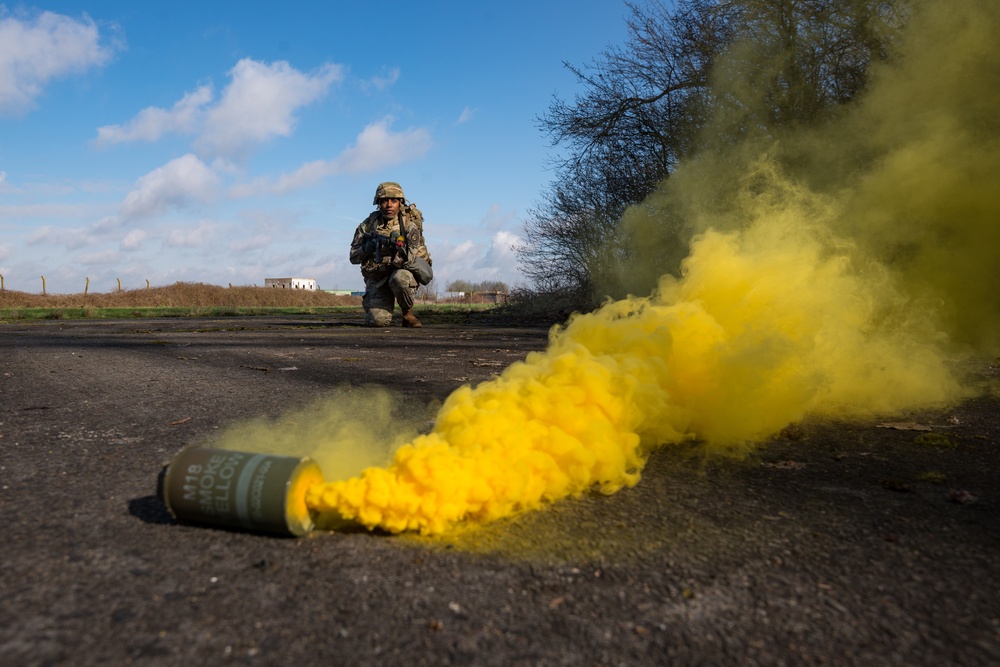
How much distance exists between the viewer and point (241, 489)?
6.84 feet

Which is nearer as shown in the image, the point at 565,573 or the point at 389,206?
the point at 565,573

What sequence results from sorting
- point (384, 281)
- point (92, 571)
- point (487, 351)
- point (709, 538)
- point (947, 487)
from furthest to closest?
point (384, 281)
point (487, 351)
point (947, 487)
point (709, 538)
point (92, 571)

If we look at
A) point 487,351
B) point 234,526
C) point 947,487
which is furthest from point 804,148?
point 234,526

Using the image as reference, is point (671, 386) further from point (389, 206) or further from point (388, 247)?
point (389, 206)

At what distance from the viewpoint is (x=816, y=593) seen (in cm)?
175

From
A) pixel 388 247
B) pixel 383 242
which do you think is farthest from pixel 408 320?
pixel 383 242

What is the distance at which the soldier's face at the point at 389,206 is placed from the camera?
500 inches

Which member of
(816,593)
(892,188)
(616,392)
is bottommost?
(816,593)

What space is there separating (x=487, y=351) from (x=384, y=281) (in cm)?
581

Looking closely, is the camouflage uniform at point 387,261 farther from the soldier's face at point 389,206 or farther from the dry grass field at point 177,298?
the dry grass field at point 177,298

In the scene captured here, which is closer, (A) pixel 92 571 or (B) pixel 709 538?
(A) pixel 92 571

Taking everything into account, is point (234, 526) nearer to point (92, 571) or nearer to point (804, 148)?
point (92, 571)

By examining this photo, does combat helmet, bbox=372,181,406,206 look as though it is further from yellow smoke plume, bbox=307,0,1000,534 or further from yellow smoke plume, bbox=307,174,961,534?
yellow smoke plume, bbox=307,174,961,534

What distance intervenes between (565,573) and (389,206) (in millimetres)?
11515
